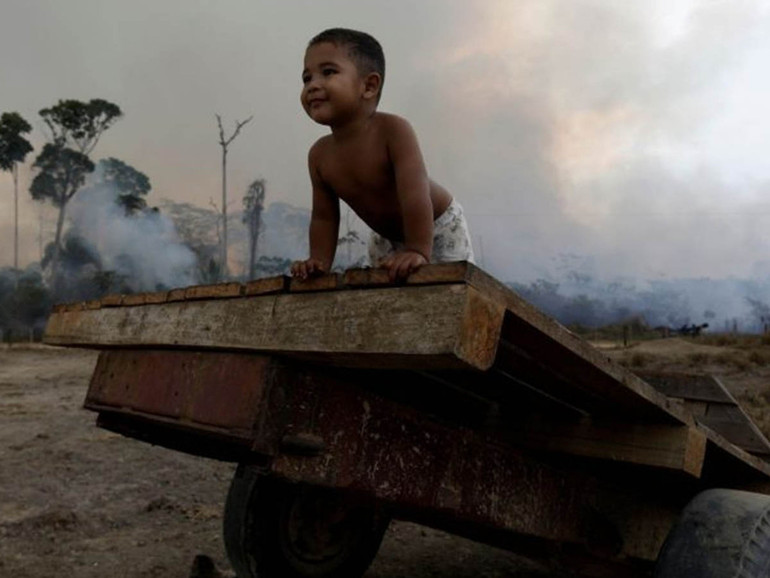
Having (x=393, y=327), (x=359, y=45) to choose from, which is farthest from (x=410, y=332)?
(x=359, y=45)

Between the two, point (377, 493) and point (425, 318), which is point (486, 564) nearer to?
point (377, 493)

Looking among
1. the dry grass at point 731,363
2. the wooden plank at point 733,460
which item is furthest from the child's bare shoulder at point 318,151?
the dry grass at point 731,363

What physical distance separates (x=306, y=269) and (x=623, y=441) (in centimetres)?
110

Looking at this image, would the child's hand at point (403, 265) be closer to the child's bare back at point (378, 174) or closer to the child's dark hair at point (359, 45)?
the child's bare back at point (378, 174)

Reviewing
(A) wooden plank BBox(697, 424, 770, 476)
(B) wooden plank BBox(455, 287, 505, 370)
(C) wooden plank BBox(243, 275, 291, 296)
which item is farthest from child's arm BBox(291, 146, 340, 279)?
(A) wooden plank BBox(697, 424, 770, 476)

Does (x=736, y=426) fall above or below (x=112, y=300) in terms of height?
above

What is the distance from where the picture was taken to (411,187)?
2.07 m

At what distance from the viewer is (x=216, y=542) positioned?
4070 mm

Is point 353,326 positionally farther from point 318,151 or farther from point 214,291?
point 318,151

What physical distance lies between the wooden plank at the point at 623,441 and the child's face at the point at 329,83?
111 centimetres

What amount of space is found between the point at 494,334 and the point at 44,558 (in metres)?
3.25

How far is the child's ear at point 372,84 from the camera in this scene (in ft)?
7.10

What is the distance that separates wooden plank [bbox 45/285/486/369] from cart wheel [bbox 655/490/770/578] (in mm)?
1064

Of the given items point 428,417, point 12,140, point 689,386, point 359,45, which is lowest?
point 428,417
